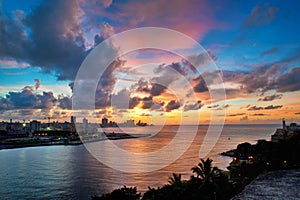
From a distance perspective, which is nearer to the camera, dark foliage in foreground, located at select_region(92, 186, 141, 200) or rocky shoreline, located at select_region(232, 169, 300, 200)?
rocky shoreline, located at select_region(232, 169, 300, 200)

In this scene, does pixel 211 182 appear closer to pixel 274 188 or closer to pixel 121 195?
pixel 121 195

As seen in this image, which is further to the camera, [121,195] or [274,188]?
[121,195]

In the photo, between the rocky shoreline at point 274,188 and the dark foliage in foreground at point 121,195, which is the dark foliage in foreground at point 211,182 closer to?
the dark foliage in foreground at point 121,195

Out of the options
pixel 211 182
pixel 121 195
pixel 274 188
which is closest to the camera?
pixel 274 188

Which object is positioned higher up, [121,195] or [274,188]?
[274,188]

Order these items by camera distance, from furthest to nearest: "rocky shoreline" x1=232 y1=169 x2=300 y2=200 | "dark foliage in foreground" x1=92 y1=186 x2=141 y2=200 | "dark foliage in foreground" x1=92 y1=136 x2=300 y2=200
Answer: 1. "dark foliage in foreground" x1=92 y1=136 x2=300 y2=200
2. "dark foliage in foreground" x1=92 y1=186 x2=141 y2=200
3. "rocky shoreline" x1=232 y1=169 x2=300 y2=200

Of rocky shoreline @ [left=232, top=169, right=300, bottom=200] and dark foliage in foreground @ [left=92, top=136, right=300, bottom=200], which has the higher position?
rocky shoreline @ [left=232, top=169, right=300, bottom=200]

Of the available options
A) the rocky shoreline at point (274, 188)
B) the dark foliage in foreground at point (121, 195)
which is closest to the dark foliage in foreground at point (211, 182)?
the dark foliage in foreground at point (121, 195)

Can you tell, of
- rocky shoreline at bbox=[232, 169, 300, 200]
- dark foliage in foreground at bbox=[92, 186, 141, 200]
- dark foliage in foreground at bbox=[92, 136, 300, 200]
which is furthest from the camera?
dark foliage in foreground at bbox=[92, 136, 300, 200]

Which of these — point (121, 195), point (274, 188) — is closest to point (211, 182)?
point (121, 195)

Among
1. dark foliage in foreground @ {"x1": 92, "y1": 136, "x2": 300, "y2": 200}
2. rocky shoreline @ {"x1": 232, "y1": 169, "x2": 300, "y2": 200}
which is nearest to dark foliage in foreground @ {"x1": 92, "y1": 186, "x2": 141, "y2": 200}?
dark foliage in foreground @ {"x1": 92, "y1": 136, "x2": 300, "y2": 200}

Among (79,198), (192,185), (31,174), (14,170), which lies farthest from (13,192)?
(192,185)

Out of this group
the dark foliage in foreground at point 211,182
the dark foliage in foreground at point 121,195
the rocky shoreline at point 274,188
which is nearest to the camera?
the rocky shoreline at point 274,188

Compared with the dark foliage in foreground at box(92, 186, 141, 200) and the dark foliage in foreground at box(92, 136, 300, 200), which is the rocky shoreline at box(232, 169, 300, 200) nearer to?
the dark foliage in foreground at box(92, 136, 300, 200)
